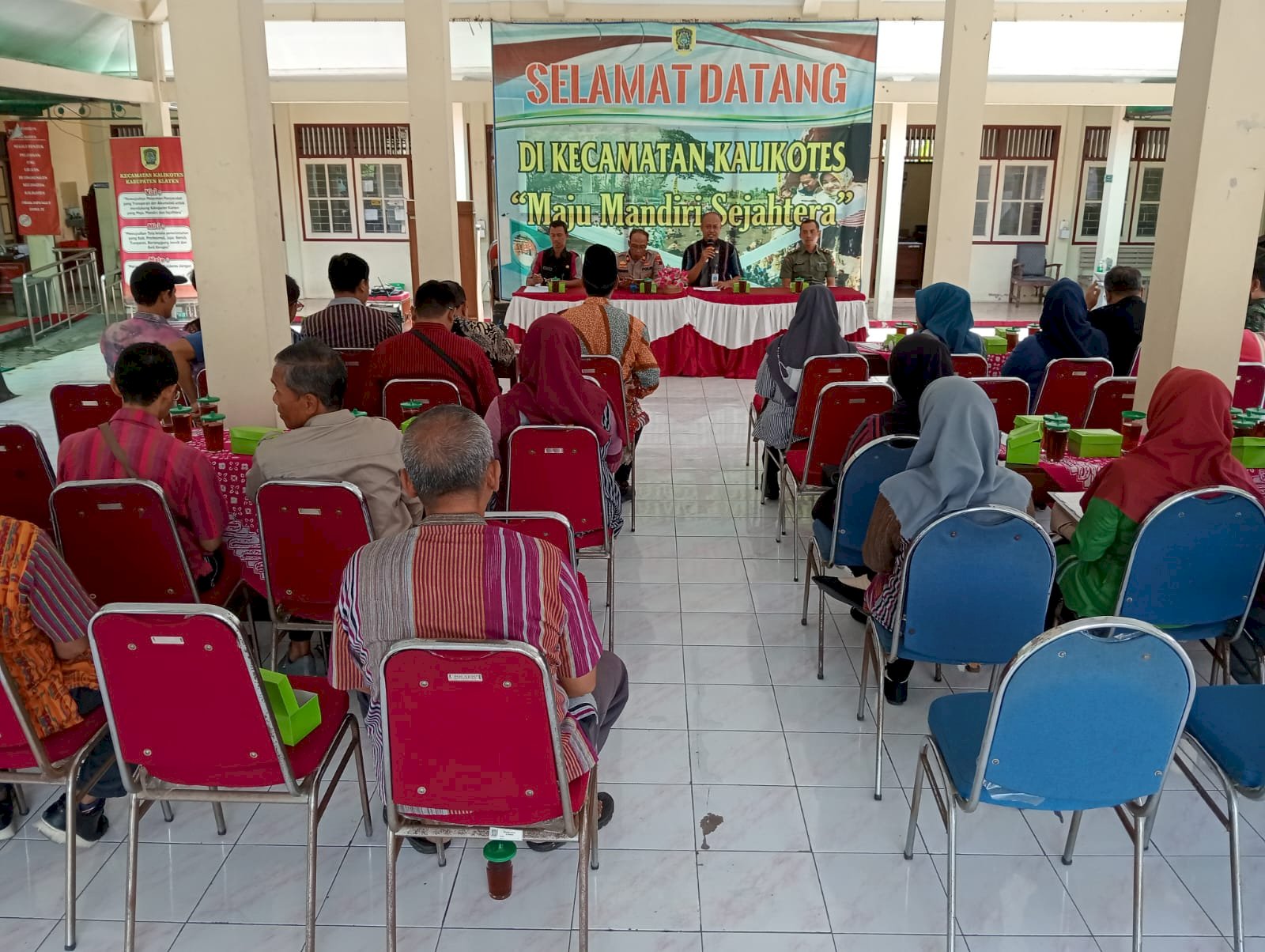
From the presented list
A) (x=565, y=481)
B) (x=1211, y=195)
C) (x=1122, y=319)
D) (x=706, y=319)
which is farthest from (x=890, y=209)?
(x=565, y=481)

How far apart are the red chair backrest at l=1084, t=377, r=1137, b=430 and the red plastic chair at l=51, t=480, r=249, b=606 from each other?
366 cm

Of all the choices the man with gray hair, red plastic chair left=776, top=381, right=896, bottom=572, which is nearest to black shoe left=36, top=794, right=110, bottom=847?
the man with gray hair

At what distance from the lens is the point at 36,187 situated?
9.57 metres

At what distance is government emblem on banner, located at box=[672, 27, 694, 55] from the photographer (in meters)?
10.6

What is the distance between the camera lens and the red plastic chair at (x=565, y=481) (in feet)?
11.2

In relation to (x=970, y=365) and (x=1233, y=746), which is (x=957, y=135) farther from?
(x=1233, y=746)

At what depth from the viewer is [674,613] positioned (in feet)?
13.3

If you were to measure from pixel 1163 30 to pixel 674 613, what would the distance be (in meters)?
11.3

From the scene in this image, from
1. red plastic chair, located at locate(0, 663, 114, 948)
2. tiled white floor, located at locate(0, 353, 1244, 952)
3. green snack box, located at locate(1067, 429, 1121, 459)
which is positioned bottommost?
tiled white floor, located at locate(0, 353, 1244, 952)

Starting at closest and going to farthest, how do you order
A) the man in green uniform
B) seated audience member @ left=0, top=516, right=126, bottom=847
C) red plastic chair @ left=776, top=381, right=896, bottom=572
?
seated audience member @ left=0, top=516, right=126, bottom=847, red plastic chair @ left=776, top=381, right=896, bottom=572, the man in green uniform

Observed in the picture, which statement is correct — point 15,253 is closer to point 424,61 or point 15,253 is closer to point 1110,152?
point 424,61

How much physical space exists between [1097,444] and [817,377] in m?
1.43

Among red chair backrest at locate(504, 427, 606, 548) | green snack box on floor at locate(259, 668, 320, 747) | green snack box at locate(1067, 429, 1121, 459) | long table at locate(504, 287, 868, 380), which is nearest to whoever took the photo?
green snack box on floor at locate(259, 668, 320, 747)

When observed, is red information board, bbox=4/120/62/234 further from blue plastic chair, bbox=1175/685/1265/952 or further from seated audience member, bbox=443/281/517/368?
blue plastic chair, bbox=1175/685/1265/952
